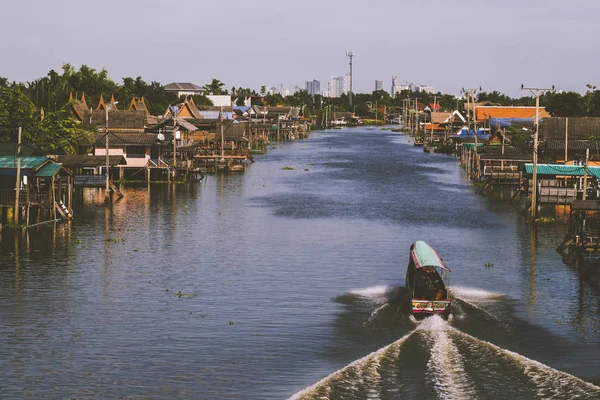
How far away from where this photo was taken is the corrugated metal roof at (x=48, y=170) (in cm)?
5684

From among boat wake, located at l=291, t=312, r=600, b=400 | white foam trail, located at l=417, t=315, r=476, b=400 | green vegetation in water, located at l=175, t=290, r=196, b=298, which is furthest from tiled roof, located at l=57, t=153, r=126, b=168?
boat wake, located at l=291, t=312, r=600, b=400

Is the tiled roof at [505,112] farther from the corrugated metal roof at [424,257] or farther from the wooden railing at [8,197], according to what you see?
the corrugated metal roof at [424,257]

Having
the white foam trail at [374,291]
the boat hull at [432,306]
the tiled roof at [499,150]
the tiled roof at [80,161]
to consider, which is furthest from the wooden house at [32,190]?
the tiled roof at [499,150]

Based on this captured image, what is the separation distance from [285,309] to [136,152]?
55.9 metres

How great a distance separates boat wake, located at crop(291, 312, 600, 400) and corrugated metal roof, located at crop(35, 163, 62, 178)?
3327 centimetres

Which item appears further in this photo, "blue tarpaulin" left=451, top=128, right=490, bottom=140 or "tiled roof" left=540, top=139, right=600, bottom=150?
"blue tarpaulin" left=451, top=128, right=490, bottom=140

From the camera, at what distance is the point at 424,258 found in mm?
37469

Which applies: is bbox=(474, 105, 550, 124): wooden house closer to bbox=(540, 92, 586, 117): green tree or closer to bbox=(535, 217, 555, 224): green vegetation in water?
bbox=(540, 92, 586, 117): green tree

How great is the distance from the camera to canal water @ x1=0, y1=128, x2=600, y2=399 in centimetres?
2783

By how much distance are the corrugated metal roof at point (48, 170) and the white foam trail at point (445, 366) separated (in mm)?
32559

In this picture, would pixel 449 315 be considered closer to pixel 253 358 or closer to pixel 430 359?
pixel 430 359

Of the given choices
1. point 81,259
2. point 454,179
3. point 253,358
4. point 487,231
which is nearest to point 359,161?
point 454,179

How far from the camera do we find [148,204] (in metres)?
72.1

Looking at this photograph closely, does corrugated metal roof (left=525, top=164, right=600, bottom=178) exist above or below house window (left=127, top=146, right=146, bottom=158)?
below
